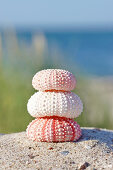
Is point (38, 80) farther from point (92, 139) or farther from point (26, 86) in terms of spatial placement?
point (26, 86)

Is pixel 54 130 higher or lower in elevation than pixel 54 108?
lower

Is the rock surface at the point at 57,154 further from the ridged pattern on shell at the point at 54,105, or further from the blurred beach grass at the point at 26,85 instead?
the blurred beach grass at the point at 26,85

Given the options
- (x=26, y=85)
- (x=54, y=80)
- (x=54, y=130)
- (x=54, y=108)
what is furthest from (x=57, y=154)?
(x=26, y=85)

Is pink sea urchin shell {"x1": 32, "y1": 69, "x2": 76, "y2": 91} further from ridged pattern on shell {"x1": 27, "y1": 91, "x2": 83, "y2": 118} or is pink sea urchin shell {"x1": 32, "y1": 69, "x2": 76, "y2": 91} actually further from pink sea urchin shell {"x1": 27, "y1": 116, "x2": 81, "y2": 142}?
pink sea urchin shell {"x1": 27, "y1": 116, "x2": 81, "y2": 142}

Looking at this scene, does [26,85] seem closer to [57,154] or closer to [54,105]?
[54,105]

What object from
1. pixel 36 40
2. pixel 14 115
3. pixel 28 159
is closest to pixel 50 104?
pixel 28 159

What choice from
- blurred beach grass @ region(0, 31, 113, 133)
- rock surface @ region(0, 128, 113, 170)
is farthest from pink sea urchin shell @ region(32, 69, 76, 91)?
blurred beach grass @ region(0, 31, 113, 133)

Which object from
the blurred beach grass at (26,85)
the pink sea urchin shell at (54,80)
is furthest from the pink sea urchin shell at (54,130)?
the blurred beach grass at (26,85)
